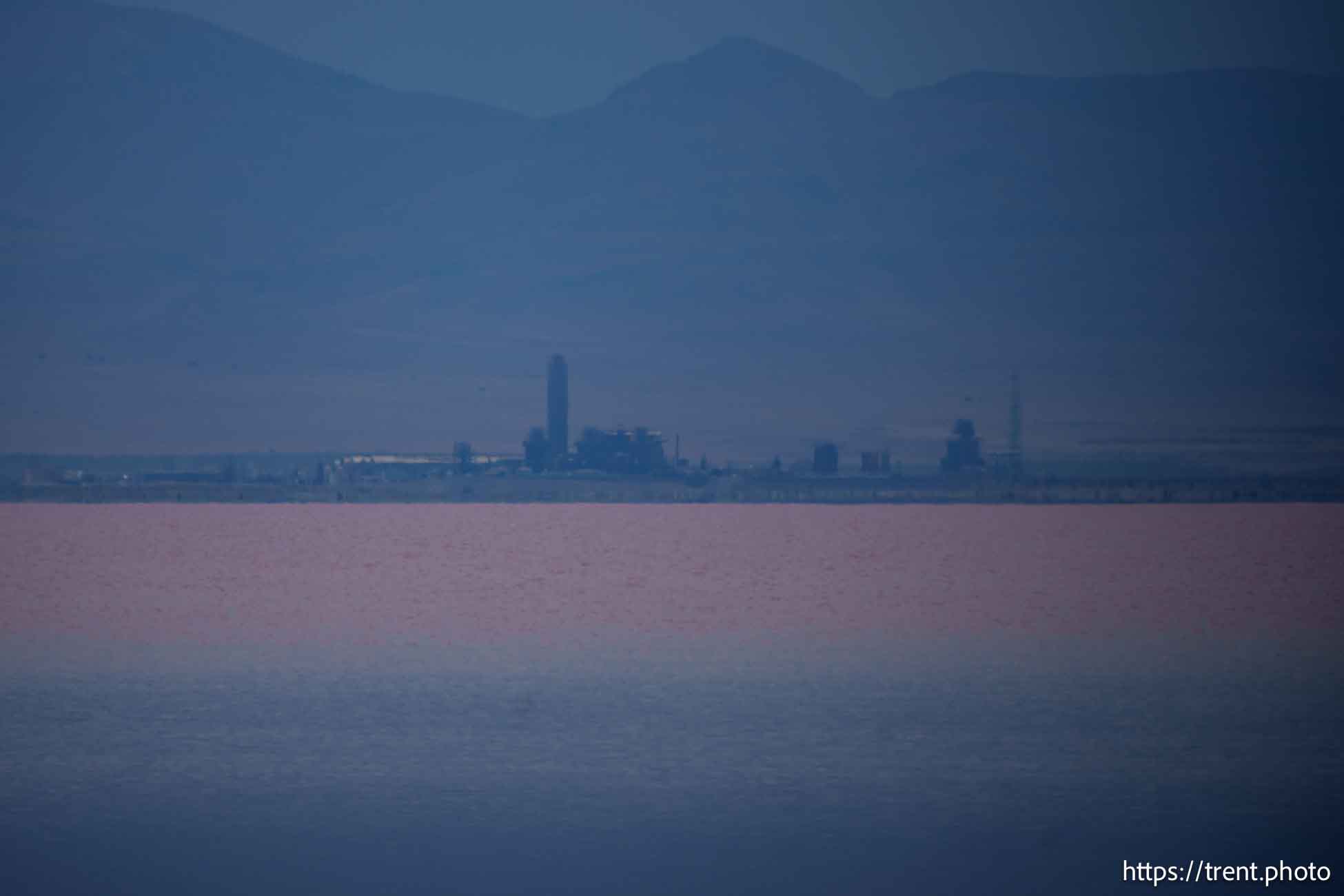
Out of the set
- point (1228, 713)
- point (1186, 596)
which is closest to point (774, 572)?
point (1186, 596)

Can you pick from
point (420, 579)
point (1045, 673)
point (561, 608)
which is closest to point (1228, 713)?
point (1045, 673)

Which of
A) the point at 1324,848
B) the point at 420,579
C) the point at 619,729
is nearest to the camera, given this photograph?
the point at 1324,848

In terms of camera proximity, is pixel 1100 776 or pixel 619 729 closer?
pixel 1100 776

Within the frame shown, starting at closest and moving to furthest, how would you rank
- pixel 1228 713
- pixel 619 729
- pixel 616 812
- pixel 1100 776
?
1. pixel 616 812
2. pixel 1100 776
3. pixel 619 729
4. pixel 1228 713

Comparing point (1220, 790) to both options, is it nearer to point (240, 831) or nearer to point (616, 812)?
point (616, 812)

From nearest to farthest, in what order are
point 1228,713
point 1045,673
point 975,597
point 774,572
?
point 1228,713 < point 1045,673 < point 975,597 < point 774,572

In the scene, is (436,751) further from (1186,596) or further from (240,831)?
(1186,596)
